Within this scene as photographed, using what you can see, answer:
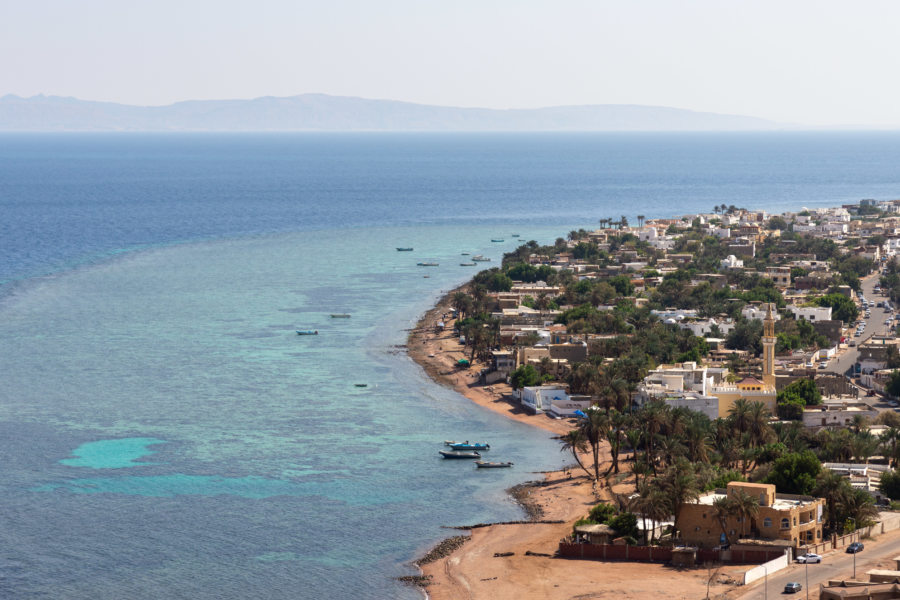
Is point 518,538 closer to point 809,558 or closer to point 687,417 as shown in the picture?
point 687,417

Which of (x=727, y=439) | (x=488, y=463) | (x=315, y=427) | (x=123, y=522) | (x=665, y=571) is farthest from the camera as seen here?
(x=315, y=427)

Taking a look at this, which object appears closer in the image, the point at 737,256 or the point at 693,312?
the point at 693,312

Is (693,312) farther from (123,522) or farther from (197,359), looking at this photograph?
(123,522)

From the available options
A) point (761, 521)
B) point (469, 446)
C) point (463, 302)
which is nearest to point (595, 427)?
point (469, 446)

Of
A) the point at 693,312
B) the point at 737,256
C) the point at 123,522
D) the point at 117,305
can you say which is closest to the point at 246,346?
the point at 117,305

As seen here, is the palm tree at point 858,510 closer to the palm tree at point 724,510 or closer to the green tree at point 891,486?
the green tree at point 891,486

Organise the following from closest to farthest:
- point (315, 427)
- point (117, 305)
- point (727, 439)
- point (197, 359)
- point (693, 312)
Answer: point (727, 439)
point (315, 427)
point (197, 359)
point (693, 312)
point (117, 305)

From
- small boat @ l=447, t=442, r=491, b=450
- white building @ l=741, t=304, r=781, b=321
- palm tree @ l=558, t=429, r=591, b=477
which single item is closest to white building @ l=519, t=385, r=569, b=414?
small boat @ l=447, t=442, r=491, b=450
